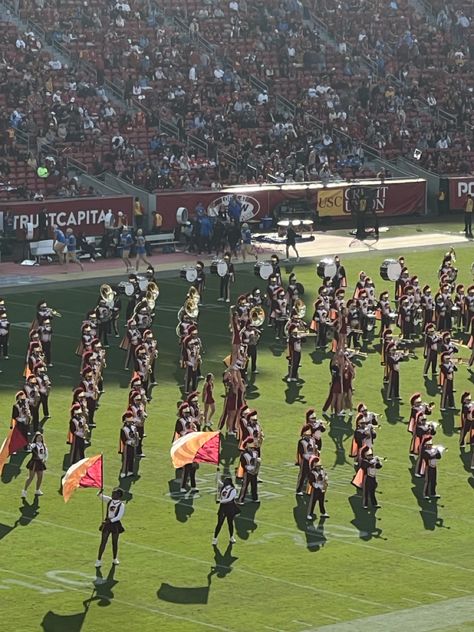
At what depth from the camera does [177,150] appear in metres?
59.2

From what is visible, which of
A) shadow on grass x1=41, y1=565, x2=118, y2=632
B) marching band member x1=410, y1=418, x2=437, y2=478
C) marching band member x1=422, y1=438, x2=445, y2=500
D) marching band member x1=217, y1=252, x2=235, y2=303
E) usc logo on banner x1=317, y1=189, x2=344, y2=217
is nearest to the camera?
shadow on grass x1=41, y1=565, x2=118, y2=632

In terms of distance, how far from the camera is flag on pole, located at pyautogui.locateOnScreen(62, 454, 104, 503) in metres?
24.7

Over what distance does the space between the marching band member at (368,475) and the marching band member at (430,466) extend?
84cm

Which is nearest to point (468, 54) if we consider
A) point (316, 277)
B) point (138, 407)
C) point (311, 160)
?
point (311, 160)

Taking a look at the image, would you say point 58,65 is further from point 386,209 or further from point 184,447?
point 184,447

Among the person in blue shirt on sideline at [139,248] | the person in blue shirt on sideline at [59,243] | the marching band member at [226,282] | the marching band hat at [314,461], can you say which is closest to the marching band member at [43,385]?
the marching band hat at [314,461]

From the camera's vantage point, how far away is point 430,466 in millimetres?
28156

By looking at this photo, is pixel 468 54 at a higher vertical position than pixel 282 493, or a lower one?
higher

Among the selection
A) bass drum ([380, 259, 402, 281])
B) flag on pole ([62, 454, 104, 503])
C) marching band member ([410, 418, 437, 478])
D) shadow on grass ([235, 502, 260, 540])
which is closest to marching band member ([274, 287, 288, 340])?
bass drum ([380, 259, 402, 281])

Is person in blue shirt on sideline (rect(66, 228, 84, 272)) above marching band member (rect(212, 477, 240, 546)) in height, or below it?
above

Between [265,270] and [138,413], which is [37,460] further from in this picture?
[265,270]

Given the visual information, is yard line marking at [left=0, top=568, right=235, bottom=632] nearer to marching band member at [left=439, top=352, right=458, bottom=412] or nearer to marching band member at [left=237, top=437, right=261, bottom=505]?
marching band member at [left=237, top=437, right=261, bottom=505]

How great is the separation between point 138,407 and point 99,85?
1306 inches

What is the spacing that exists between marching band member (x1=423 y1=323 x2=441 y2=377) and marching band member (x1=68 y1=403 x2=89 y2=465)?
9.68m
